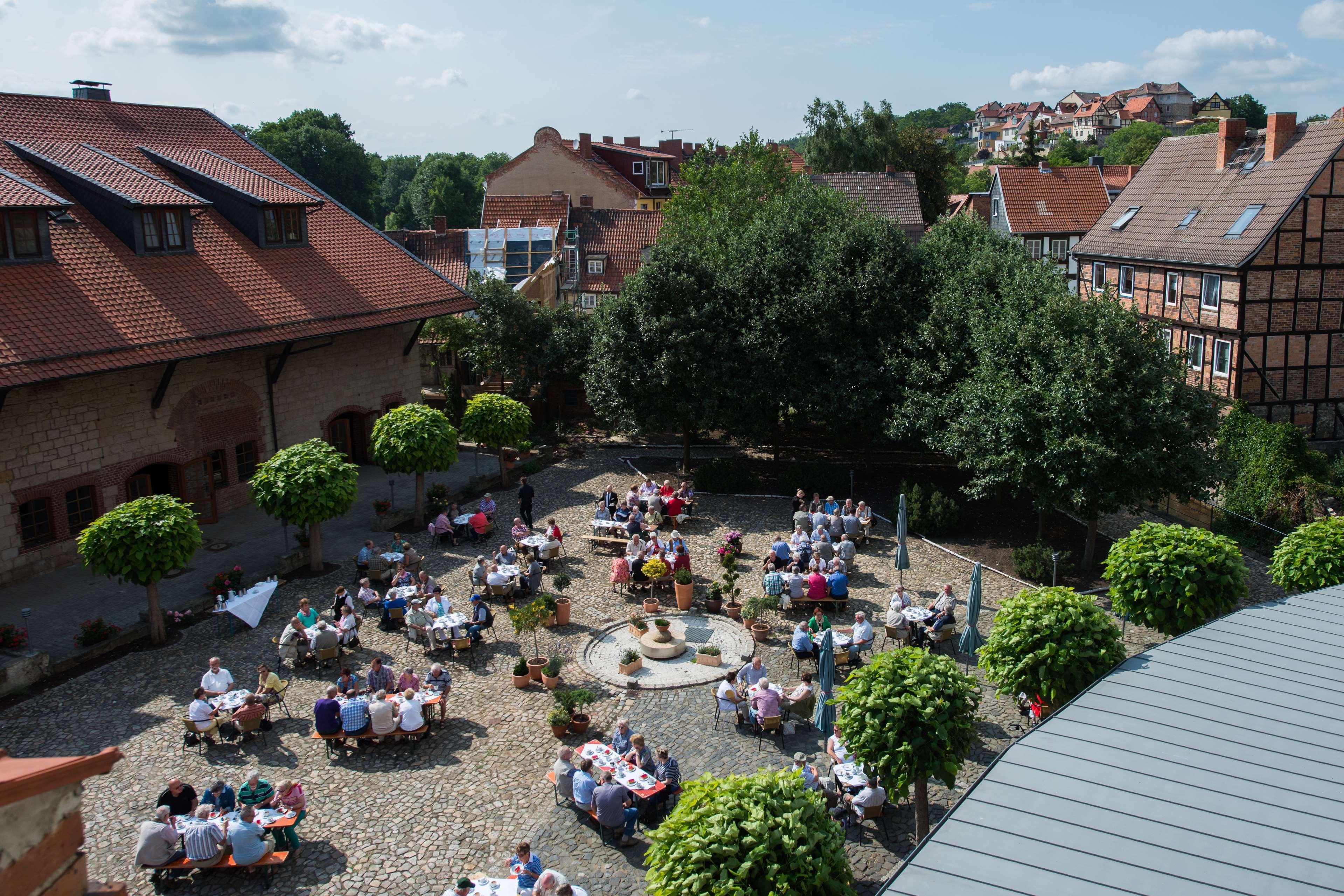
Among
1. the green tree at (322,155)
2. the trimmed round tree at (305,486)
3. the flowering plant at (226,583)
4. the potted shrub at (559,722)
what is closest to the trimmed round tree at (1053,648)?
the potted shrub at (559,722)

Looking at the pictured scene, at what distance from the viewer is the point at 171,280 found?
2475 cm

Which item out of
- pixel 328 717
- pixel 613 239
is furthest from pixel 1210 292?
pixel 328 717

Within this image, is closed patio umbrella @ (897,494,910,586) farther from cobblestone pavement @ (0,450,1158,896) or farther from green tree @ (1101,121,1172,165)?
green tree @ (1101,121,1172,165)

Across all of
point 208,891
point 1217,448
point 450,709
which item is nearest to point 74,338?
point 450,709

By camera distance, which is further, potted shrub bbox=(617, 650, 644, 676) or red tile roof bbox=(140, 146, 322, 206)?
red tile roof bbox=(140, 146, 322, 206)

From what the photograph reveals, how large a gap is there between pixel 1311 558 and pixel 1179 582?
10.5ft

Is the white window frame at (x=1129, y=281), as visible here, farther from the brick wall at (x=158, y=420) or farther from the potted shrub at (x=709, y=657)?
the potted shrub at (x=709, y=657)

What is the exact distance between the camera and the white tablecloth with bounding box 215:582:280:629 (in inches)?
762

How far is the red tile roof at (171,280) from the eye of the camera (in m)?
21.6

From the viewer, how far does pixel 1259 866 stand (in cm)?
813

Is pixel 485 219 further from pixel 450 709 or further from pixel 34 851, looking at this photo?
pixel 34 851

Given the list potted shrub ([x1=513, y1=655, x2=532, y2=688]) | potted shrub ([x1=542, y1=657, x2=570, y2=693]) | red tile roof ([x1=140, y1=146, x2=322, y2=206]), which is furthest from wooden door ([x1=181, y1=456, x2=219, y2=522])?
potted shrub ([x1=542, y1=657, x2=570, y2=693])

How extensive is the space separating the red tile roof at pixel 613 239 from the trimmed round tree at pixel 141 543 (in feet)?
105

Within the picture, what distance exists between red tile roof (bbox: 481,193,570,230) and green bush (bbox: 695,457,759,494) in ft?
88.9
